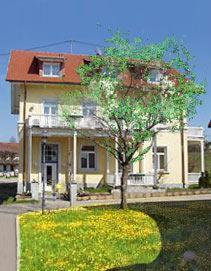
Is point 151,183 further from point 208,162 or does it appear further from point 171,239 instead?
point 171,239

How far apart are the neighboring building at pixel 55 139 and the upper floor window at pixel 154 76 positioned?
10.1 m

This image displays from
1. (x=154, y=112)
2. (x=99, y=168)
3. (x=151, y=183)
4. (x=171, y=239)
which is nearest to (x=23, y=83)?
(x=99, y=168)

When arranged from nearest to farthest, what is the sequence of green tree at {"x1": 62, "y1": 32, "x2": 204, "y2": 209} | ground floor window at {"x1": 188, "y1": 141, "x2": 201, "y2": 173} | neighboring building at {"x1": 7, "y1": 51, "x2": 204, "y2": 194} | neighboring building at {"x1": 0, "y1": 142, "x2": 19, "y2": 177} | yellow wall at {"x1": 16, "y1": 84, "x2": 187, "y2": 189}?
1. green tree at {"x1": 62, "y1": 32, "x2": 204, "y2": 209}
2. neighboring building at {"x1": 7, "y1": 51, "x2": 204, "y2": 194}
3. yellow wall at {"x1": 16, "y1": 84, "x2": 187, "y2": 189}
4. ground floor window at {"x1": 188, "y1": 141, "x2": 201, "y2": 173}
5. neighboring building at {"x1": 0, "y1": 142, "x2": 19, "y2": 177}

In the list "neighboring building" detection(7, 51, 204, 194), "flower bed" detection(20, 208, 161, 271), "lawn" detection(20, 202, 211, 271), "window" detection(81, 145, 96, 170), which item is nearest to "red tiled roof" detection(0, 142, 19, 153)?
"neighboring building" detection(7, 51, 204, 194)

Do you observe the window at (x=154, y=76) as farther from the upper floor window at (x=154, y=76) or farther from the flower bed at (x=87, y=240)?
the flower bed at (x=87, y=240)

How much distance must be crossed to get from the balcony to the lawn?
14.3 metres

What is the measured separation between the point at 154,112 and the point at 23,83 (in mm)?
15381

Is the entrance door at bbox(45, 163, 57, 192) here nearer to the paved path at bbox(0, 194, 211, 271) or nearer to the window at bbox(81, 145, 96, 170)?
the window at bbox(81, 145, 96, 170)

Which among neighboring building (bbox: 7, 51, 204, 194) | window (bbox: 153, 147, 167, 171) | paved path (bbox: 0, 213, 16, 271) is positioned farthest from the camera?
window (bbox: 153, 147, 167, 171)

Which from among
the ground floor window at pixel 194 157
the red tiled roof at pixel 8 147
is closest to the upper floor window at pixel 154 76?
the ground floor window at pixel 194 157

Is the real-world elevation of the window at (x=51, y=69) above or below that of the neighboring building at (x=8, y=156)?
above

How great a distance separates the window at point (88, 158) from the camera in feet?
135

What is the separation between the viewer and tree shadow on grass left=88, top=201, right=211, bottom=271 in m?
13.0

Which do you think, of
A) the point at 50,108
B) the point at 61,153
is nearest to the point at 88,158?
the point at 61,153
